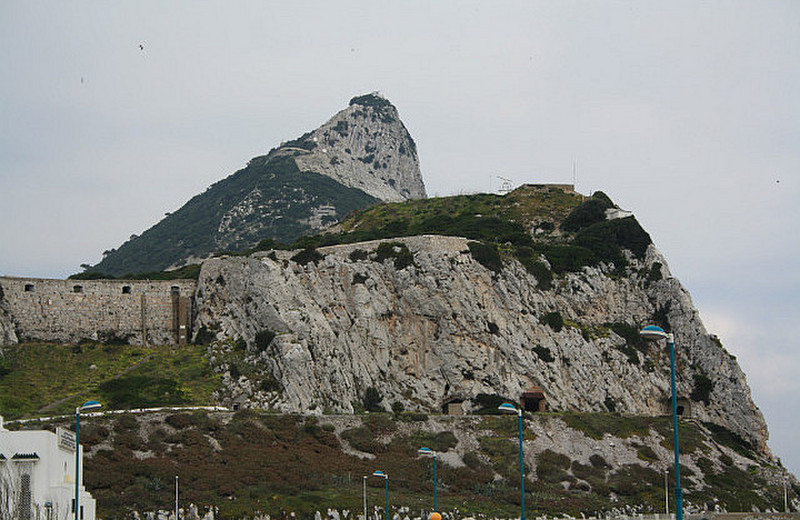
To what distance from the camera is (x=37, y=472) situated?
39875 mm

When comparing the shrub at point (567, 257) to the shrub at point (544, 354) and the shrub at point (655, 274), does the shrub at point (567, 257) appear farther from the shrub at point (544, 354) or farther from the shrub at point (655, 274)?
the shrub at point (544, 354)

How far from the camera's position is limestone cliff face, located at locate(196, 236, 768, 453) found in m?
89.6

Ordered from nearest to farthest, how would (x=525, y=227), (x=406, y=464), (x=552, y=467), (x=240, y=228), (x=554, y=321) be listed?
(x=406, y=464)
(x=552, y=467)
(x=554, y=321)
(x=525, y=227)
(x=240, y=228)

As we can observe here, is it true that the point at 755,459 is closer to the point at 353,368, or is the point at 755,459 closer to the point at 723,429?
the point at 723,429

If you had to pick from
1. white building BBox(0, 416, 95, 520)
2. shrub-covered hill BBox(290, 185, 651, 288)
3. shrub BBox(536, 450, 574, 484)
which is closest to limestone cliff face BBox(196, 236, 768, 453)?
shrub-covered hill BBox(290, 185, 651, 288)

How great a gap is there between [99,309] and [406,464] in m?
36.4

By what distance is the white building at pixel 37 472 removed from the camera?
3862 cm

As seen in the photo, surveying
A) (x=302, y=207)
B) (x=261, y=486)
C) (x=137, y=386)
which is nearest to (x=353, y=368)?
(x=137, y=386)

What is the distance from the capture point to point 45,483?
40.1 metres

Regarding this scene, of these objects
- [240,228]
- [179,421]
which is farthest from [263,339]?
[240,228]

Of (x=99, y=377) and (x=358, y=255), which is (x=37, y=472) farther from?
(x=358, y=255)

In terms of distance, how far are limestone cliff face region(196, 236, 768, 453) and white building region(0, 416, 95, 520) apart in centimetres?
4226

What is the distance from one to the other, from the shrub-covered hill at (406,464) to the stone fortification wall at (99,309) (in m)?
21.5

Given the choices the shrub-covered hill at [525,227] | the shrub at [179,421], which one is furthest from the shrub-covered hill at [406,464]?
the shrub-covered hill at [525,227]
